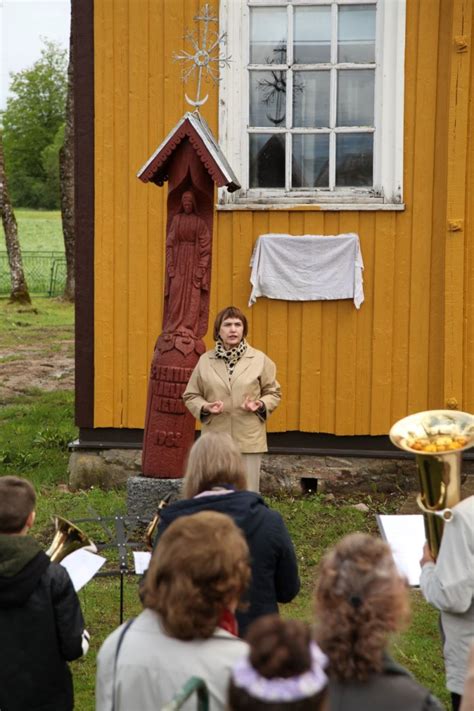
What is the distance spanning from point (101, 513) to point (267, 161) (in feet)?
10.0

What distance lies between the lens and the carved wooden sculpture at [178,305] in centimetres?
726

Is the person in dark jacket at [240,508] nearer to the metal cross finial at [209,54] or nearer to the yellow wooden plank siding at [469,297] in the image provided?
the yellow wooden plank siding at [469,297]

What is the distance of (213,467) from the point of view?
160 inches

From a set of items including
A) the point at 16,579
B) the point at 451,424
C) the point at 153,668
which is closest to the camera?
the point at 153,668

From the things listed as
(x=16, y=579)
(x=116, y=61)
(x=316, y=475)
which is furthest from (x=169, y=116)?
(x=16, y=579)

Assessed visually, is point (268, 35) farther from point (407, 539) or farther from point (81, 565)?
point (81, 565)

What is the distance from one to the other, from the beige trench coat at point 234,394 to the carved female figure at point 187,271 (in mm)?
509

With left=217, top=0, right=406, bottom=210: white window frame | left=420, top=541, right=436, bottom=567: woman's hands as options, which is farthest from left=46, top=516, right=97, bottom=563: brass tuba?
left=217, top=0, right=406, bottom=210: white window frame

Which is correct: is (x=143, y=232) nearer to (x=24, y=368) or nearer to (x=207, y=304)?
(x=207, y=304)

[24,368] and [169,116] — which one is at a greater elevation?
[169,116]

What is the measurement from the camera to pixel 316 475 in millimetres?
8945

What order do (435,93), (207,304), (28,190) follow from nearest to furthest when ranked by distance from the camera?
(207,304) → (435,93) → (28,190)

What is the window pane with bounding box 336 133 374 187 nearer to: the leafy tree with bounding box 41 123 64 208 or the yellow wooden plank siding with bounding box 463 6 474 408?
the yellow wooden plank siding with bounding box 463 6 474 408

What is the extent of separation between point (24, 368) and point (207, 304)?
8.13 m
